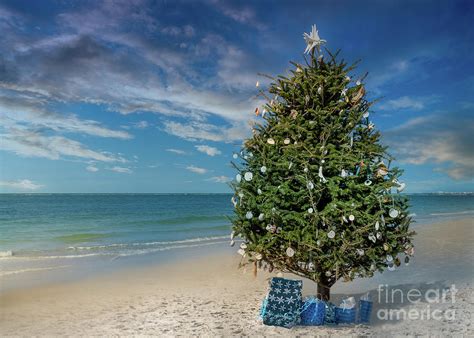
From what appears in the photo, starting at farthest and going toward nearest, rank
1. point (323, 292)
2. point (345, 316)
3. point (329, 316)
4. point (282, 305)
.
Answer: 1. point (323, 292)
2. point (345, 316)
3. point (329, 316)
4. point (282, 305)

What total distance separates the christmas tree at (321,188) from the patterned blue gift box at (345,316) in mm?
651

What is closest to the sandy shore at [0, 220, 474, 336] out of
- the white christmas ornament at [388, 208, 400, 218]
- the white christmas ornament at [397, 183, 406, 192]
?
the white christmas ornament at [388, 208, 400, 218]

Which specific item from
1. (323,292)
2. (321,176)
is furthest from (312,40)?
(323,292)

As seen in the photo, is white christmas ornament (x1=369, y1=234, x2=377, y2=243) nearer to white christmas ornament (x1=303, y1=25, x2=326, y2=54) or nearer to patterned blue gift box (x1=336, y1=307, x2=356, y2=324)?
patterned blue gift box (x1=336, y1=307, x2=356, y2=324)

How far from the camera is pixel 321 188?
7.37 metres

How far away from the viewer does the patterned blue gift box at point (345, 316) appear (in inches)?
320

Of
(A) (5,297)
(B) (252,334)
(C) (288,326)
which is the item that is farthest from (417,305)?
(A) (5,297)

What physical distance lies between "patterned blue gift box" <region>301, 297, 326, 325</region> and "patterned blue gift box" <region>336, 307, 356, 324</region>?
0.45 metres

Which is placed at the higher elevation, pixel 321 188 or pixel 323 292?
pixel 321 188

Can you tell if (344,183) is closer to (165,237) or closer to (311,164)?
(311,164)

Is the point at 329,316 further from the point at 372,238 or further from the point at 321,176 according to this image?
the point at 321,176

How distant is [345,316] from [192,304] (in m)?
3.70

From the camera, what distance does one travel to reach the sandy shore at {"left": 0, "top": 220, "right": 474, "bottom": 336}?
7.88 m

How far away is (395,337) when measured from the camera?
739cm
